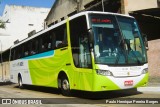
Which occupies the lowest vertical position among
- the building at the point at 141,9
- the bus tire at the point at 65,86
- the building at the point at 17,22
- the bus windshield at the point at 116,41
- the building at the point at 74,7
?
the bus tire at the point at 65,86

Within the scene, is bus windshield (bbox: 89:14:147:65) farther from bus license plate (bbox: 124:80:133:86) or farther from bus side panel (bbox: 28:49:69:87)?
bus side panel (bbox: 28:49:69:87)

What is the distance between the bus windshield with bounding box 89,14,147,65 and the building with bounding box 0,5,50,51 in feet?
174

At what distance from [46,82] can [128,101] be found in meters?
6.03

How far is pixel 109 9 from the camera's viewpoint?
2467 cm

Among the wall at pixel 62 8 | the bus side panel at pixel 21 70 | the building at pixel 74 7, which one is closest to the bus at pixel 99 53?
the bus side panel at pixel 21 70

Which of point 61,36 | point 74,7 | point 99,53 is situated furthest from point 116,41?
point 74,7

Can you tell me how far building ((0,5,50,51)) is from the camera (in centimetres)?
6475

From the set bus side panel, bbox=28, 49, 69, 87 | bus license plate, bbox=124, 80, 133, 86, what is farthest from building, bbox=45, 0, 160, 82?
bus license plate, bbox=124, 80, 133, 86

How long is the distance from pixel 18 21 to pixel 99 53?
184 ft

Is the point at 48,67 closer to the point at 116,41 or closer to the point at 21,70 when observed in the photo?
the point at 116,41

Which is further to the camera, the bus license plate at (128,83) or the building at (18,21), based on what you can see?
the building at (18,21)

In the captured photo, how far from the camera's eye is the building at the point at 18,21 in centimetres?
6475

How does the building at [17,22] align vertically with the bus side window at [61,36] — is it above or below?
above

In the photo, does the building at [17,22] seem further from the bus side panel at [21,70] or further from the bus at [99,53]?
the bus at [99,53]
